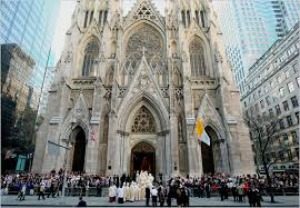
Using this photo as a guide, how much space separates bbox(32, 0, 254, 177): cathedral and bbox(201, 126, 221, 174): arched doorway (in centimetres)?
10

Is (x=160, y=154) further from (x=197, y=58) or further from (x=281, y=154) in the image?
(x=281, y=154)

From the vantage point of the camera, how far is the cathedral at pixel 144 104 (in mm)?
21094

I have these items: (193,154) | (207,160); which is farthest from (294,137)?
(193,154)

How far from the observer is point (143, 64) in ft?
81.8

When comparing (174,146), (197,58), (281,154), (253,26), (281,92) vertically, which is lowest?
(174,146)

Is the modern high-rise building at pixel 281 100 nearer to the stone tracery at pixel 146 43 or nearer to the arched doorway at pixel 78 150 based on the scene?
the stone tracery at pixel 146 43

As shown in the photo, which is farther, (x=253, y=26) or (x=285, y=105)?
(x=253, y=26)

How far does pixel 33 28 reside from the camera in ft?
134

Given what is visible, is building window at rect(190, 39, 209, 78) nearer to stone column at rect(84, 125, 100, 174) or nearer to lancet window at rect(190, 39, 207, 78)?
lancet window at rect(190, 39, 207, 78)

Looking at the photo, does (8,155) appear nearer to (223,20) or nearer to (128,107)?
(128,107)

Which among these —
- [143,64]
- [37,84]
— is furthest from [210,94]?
[37,84]

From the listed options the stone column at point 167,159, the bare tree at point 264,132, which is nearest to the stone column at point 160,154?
the stone column at point 167,159

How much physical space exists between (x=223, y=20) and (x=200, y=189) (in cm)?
7094

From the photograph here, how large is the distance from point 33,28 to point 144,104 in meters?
31.8
